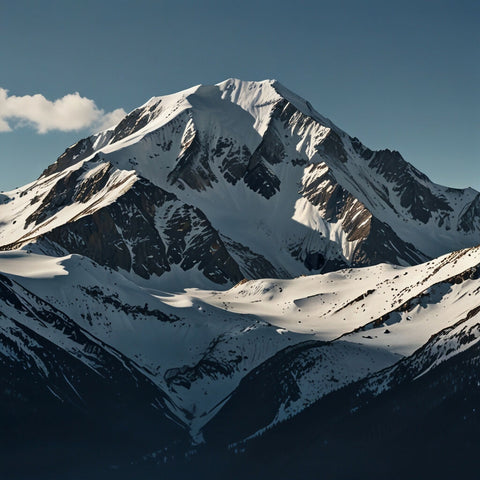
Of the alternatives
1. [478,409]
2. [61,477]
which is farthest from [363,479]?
[61,477]

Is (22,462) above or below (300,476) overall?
above

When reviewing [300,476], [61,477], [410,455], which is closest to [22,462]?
[61,477]

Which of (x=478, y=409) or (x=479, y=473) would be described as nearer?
(x=479, y=473)

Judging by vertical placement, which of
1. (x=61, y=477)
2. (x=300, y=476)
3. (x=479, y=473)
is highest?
(x=61, y=477)

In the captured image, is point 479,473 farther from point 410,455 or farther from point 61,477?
point 61,477

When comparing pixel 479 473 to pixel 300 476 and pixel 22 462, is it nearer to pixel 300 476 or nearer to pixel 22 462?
pixel 300 476

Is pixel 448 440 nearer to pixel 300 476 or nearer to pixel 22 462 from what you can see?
pixel 300 476

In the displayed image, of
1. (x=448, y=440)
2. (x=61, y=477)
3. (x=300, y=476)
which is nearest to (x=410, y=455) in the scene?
(x=448, y=440)

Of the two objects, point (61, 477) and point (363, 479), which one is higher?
point (61, 477)

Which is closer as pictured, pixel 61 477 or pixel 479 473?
pixel 479 473
